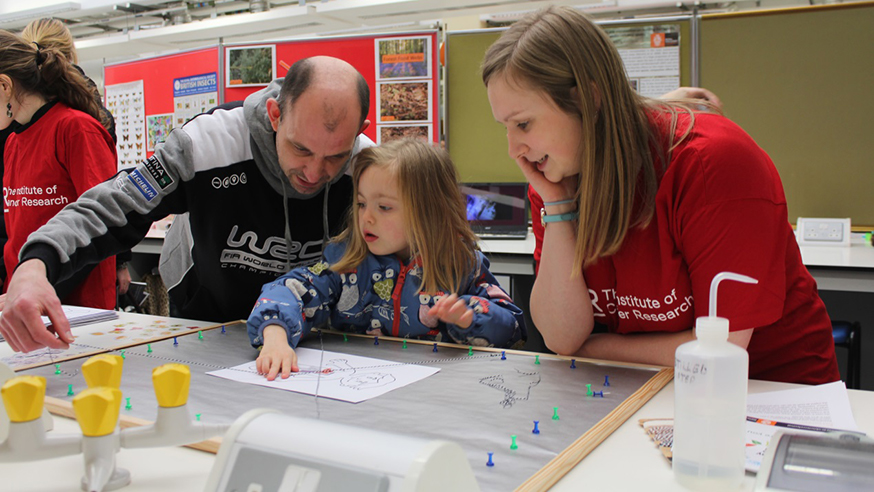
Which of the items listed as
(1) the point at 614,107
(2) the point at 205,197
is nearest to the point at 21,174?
(2) the point at 205,197

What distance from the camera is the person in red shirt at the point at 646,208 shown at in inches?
41.0

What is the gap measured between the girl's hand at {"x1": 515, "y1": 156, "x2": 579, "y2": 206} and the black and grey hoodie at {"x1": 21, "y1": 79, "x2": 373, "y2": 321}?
0.60 metres

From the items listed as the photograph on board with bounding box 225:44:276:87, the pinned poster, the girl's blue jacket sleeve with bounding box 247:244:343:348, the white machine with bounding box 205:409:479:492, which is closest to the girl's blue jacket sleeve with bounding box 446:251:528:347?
the girl's blue jacket sleeve with bounding box 247:244:343:348

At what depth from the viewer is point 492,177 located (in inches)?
134

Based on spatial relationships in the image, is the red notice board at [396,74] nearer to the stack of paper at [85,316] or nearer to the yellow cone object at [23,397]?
the stack of paper at [85,316]

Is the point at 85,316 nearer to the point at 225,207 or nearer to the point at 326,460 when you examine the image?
the point at 225,207

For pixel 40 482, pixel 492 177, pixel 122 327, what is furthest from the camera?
pixel 492 177

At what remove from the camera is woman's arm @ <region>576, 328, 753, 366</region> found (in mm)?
1127

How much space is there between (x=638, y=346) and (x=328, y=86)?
856 mm

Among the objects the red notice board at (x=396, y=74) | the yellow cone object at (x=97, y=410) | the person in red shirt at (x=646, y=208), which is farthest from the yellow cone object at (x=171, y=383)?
the red notice board at (x=396, y=74)

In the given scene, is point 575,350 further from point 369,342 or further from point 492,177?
point 492,177

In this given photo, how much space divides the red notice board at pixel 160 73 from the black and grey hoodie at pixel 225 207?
1997mm

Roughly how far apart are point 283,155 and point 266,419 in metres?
1.06

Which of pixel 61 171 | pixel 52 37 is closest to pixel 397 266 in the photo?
pixel 61 171
